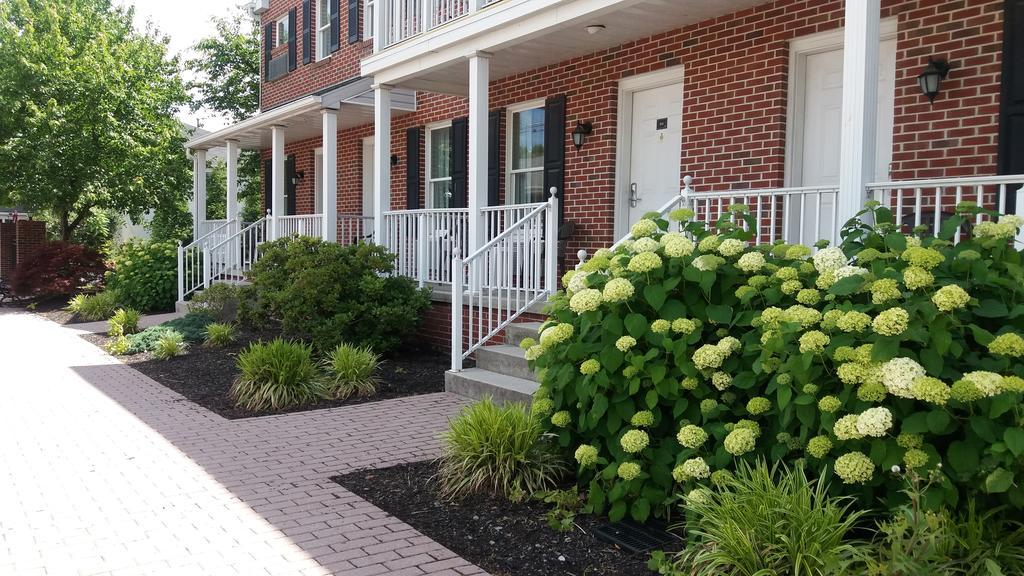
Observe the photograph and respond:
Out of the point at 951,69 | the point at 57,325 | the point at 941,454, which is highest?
the point at 951,69

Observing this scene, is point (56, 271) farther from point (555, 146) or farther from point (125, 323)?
point (555, 146)

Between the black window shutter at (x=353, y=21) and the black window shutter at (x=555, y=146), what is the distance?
5.54 metres

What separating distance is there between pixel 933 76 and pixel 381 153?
245 inches

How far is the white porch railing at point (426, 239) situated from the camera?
9.48 meters

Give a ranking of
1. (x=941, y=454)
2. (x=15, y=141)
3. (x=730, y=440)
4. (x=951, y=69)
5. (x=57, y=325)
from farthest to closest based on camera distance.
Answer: (x=15, y=141), (x=57, y=325), (x=951, y=69), (x=730, y=440), (x=941, y=454)

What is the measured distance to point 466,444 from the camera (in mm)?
4695

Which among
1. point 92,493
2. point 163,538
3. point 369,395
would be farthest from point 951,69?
point 92,493

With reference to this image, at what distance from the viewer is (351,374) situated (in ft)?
25.4

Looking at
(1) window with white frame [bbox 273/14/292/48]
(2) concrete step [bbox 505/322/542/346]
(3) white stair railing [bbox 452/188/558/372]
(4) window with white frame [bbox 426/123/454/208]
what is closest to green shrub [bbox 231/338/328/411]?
(3) white stair railing [bbox 452/188/558/372]

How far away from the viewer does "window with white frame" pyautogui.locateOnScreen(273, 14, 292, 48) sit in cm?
1698

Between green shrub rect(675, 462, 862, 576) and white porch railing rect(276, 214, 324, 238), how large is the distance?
955cm

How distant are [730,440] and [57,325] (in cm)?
1430

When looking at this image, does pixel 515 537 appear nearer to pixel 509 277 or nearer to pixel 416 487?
pixel 416 487

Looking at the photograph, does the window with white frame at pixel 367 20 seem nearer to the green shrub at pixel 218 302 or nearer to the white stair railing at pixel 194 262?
the white stair railing at pixel 194 262
